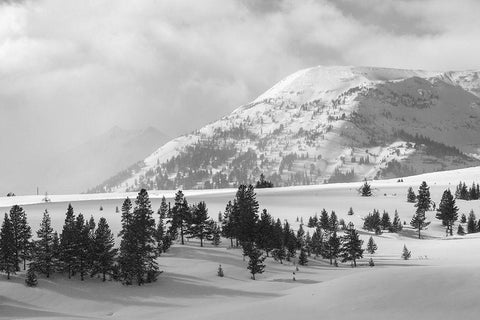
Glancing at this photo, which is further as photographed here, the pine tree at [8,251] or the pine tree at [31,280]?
the pine tree at [8,251]

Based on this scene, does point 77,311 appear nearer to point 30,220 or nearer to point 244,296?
point 244,296

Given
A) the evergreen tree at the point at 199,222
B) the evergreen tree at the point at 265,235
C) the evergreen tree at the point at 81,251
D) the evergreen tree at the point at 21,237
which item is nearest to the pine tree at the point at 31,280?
the evergreen tree at the point at 81,251

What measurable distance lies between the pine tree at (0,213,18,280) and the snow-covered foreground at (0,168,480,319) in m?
1.60

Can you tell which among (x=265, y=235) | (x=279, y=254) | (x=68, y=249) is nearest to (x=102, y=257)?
(x=68, y=249)

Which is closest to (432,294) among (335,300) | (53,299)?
(335,300)

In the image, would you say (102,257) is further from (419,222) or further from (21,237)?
(419,222)

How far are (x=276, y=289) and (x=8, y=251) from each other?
35227mm

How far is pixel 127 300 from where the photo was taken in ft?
189

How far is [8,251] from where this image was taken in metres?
63.0

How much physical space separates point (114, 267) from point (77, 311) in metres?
15.3

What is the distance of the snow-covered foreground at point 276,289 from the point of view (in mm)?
28219

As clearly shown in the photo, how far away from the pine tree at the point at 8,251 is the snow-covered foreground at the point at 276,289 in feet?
5.26

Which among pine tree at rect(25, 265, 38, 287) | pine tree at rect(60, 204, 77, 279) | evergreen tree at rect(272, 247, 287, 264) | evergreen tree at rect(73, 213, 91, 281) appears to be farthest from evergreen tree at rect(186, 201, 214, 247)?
pine tree at rect(25, 265, 38, 287)

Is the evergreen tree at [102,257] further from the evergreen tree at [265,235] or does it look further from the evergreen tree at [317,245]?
the evergreen tree at [317,245]
